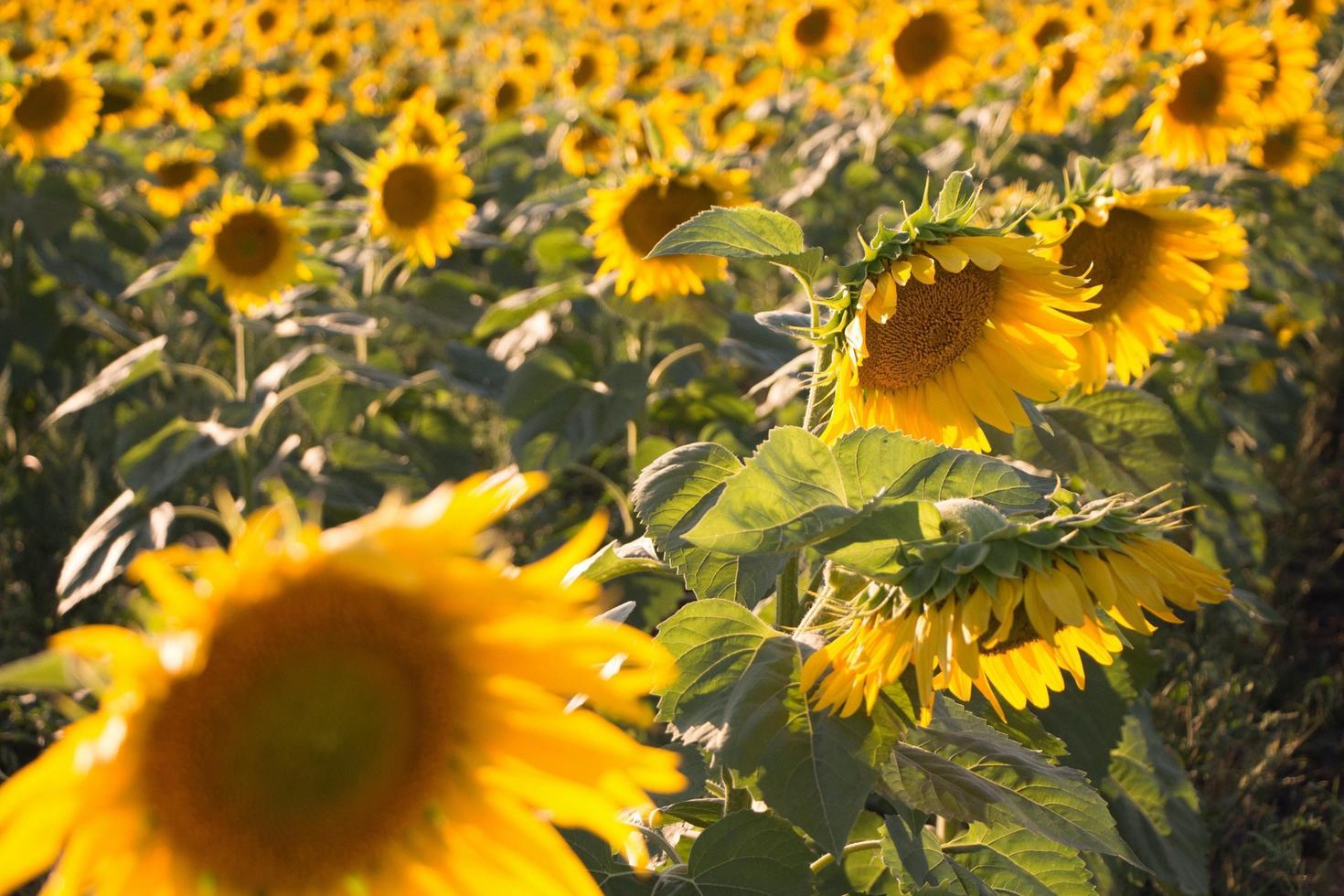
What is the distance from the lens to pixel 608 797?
0.78 m

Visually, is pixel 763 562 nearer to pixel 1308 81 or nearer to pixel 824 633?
pixel 824 633

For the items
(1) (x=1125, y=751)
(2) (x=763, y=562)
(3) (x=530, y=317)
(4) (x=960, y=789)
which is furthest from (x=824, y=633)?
(3) (x=530, y=317)

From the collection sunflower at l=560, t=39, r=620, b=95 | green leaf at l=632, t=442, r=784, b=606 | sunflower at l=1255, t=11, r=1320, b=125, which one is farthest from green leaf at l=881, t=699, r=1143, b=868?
sunflower at l=560, t=39, r=620, b=95

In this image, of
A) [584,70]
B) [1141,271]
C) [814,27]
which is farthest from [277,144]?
[1141,271]

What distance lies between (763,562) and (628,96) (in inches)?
261

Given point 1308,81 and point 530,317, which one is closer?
point 530,317

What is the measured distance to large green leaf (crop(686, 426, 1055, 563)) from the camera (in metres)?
1.06

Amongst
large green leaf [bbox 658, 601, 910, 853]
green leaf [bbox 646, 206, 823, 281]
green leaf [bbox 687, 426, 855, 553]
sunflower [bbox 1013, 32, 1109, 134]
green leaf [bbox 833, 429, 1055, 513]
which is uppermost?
green leaf [bbox 646, 206, 823, 281]

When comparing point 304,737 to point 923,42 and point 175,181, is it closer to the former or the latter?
point 923,42

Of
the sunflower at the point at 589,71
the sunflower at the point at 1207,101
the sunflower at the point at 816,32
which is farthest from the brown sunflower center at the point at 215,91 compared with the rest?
the sunflower at the point at 1207,101

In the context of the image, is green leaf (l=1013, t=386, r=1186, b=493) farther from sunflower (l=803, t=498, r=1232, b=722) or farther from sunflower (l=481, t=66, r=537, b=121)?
sunflower (l=481, t=66, r=537, b=121)

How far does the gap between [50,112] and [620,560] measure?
3.67 metres

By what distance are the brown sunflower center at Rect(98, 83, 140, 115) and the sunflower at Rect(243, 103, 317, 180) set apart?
1.72 ft

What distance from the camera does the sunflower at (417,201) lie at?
3.60 meters
